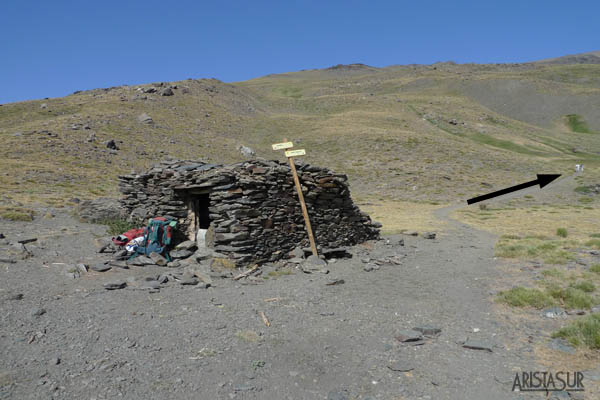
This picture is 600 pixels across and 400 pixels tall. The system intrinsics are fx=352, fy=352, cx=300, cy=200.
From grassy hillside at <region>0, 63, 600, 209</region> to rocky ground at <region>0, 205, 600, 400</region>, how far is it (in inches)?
482

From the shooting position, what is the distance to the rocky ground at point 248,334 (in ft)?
16.3

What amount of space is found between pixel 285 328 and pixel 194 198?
801cm

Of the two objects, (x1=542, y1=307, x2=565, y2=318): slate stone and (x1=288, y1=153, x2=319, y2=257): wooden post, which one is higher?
(x1=288, y1=153, x2=319, y2=257): wooden post

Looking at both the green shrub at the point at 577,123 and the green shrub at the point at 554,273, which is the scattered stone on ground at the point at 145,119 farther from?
the green shrub at the point at 577,123

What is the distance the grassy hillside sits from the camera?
105 ft

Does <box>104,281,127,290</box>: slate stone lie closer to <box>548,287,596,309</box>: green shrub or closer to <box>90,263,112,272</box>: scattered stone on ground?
<box>90,263,112,272</box>: scattered stone on ground

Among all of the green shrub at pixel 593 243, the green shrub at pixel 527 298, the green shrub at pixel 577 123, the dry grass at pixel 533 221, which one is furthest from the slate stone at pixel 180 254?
the green shrub at pixel 577 123

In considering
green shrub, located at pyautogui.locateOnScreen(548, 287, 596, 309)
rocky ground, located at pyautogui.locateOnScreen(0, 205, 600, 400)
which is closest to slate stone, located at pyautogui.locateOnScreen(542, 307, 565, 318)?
green shrub, located at pyautogui.locateOnScreen(548, 287, 596, 309)

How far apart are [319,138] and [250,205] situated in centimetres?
4840

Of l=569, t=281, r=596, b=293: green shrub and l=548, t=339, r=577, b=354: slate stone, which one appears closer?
l=548, t=339, r=577, b=354: slate stone

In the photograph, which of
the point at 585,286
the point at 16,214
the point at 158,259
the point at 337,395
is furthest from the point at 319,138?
the point at 337,395

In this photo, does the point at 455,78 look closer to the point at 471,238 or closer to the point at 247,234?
the point at 471,238

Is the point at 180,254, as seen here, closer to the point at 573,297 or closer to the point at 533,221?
the point at 573,297

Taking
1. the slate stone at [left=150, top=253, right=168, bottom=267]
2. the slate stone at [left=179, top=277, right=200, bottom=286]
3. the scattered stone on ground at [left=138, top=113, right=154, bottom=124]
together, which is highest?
the scattered stone on ground at [left=138, top=113, right=154, bottom=124]
